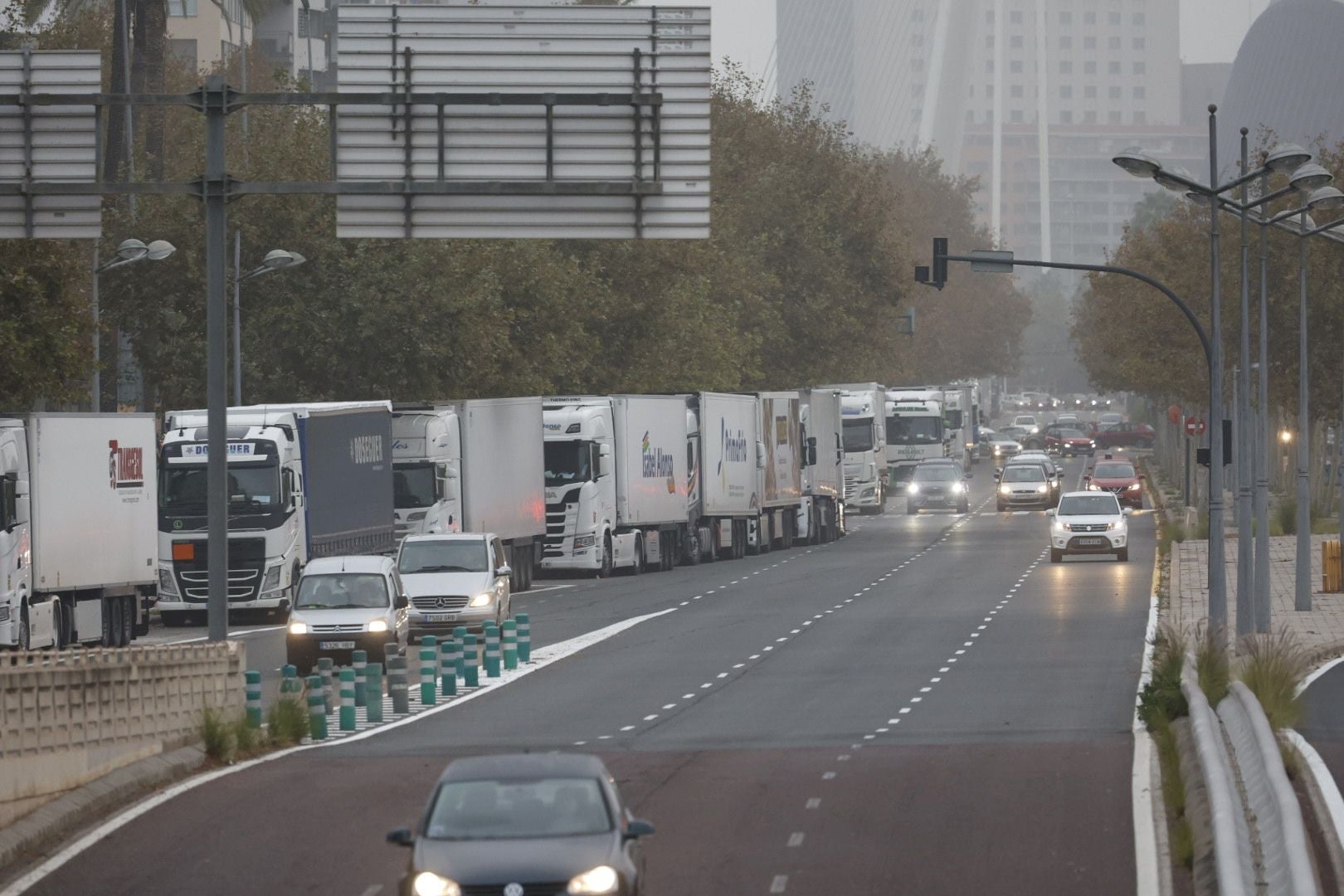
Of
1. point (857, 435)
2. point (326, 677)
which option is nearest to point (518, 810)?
point (326, 677)

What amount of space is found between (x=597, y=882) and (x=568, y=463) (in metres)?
38.9

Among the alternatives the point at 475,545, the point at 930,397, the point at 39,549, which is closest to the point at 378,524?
the point at 475,545

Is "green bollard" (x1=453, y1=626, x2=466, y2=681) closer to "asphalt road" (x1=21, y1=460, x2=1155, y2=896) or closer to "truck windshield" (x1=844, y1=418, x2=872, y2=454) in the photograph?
"asphalt road" (x1=21, y1=460, x2=1155, y2=896)

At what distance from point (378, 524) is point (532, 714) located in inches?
711

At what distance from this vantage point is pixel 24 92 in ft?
69.9

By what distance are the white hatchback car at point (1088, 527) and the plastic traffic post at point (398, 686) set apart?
2823cm

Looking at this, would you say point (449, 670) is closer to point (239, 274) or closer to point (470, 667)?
point (470, 667)

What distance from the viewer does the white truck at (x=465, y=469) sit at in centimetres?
4491

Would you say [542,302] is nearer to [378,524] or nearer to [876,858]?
[378,524]

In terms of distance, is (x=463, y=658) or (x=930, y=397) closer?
(x=463, y=658)

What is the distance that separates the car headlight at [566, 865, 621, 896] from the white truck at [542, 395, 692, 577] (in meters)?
38.4

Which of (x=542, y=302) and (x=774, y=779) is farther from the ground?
(x=542, y=302)

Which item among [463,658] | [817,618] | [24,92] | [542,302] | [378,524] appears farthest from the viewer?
[542,302]

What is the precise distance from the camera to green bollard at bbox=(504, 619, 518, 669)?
31562 mm
